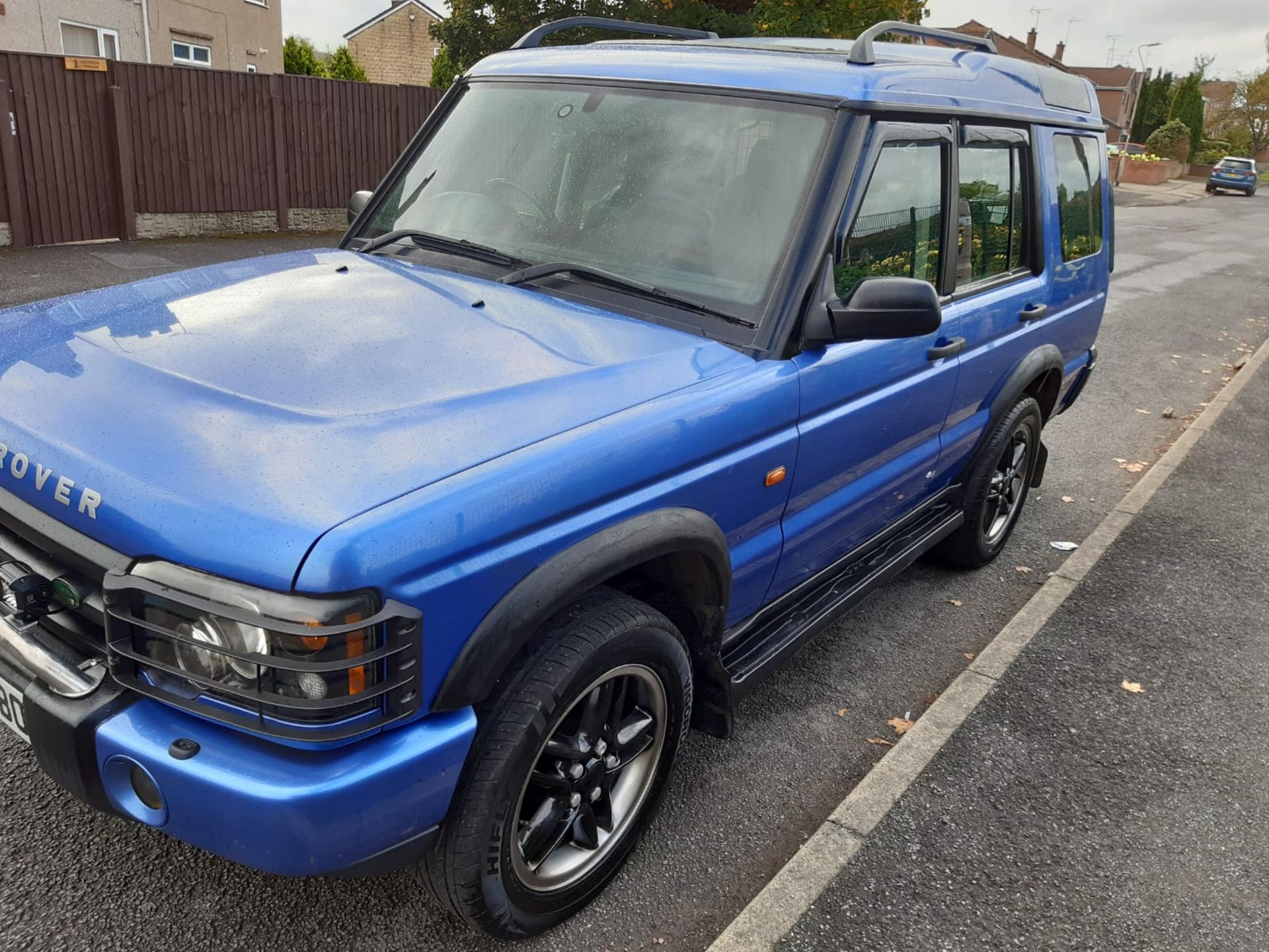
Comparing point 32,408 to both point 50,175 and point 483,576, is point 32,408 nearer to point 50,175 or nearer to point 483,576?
point 483,576

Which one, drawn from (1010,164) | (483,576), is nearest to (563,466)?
(483,576)

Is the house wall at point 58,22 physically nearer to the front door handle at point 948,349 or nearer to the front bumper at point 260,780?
the front door handle at point 948,349

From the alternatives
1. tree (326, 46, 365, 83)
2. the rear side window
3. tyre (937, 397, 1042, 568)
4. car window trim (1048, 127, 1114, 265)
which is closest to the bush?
tree (326, 46, 365, 83)

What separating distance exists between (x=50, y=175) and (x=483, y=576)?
12295 millimetres

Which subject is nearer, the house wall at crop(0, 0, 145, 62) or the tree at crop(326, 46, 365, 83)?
the house wall at crop(0, 0, 145, 62)

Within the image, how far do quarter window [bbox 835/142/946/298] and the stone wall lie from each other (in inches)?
472

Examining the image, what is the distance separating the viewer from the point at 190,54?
21.1 meters

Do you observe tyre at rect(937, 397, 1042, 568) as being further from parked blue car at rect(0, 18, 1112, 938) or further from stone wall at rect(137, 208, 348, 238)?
stone wall at rect(137, 208, 348, 238)

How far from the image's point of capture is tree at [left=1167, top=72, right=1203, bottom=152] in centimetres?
5853

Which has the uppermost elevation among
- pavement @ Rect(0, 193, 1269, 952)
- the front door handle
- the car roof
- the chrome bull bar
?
the car roof

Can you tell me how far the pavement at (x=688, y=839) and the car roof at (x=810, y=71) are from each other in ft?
6.89

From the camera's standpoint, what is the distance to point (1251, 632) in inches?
178

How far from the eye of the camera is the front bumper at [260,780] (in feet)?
6.11

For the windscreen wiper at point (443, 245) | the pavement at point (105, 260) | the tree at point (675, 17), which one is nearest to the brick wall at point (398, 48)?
the tree at point (675, 17)
